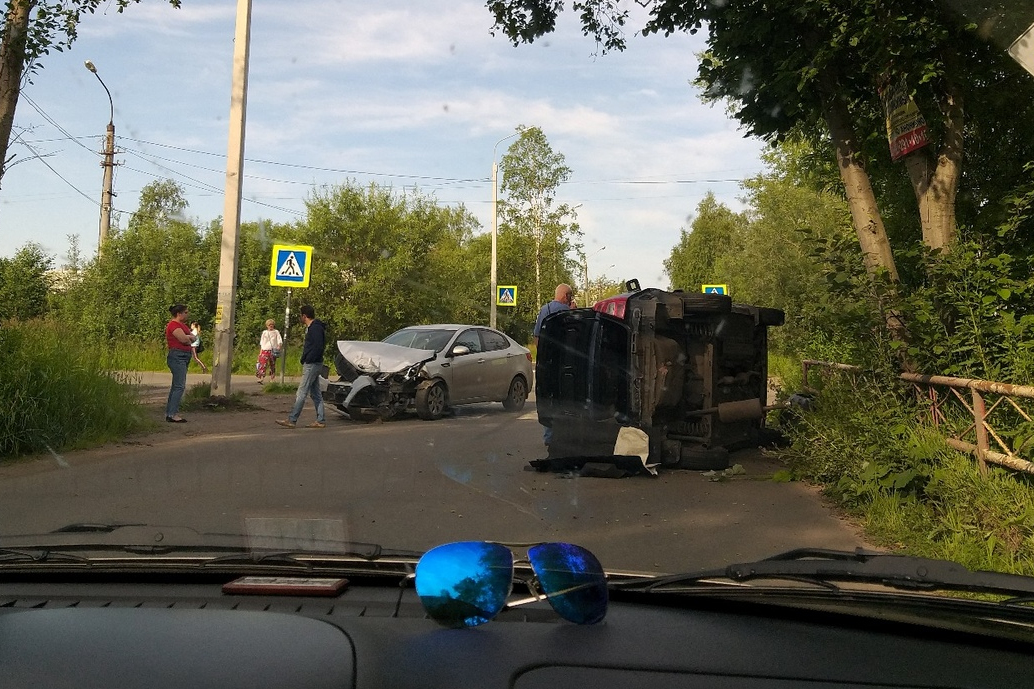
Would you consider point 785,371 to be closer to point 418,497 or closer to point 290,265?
point 290,265

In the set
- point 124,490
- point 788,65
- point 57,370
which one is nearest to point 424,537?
point 124,490

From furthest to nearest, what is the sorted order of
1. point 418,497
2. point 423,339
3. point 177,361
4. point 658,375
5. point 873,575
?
point 423,339 → point 177,361 → point 658,375 → point 418,497 → point 873,575

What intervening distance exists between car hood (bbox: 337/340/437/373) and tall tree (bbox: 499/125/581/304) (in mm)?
15577

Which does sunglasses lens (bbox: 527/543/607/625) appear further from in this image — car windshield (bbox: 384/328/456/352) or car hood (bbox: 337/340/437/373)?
car windshield (bbox: 384/328/456/352)

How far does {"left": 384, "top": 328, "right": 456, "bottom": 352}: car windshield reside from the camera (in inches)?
653

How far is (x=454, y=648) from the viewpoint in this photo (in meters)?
2.20

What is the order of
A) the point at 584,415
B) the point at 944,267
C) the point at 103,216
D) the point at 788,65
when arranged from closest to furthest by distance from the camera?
the point at 944,267, the point at 788,65, the point at 584,415, the point at 103,216

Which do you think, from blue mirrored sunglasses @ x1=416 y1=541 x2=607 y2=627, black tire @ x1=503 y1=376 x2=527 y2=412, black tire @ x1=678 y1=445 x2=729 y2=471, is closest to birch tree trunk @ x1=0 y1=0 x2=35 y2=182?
black tire @ x1=678 y1=445 x2=729 y2=471

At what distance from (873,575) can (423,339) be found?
14281 mm

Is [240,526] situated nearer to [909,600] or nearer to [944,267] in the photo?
[909,600]

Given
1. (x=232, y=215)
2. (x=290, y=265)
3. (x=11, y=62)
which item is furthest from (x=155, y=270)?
(x=11, y=62)

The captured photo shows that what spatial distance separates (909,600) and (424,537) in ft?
13.0

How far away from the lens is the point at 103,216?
31.3 meters

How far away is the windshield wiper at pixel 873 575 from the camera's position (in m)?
2.80
